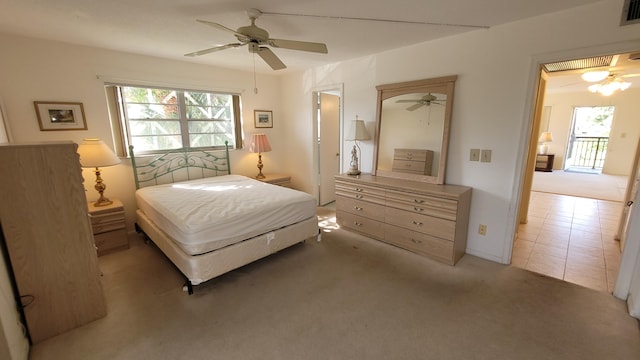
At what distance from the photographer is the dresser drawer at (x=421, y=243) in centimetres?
283

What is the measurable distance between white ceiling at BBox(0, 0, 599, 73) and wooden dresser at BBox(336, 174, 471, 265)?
168cm

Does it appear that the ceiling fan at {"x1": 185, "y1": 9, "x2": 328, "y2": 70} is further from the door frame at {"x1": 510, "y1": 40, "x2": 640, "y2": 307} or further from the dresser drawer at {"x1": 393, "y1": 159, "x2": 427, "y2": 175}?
the door frame at {"x1": 510, "y1": 40, "x2": 640, "y2": 307}

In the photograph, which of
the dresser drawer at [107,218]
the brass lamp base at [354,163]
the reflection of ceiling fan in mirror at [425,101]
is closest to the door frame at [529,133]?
the reflection of ceiling fan in mirror at [425,101]

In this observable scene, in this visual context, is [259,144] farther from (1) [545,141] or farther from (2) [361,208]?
(1) [545,141]

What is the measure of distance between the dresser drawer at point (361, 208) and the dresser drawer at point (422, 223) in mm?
117

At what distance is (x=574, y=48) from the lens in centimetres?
223

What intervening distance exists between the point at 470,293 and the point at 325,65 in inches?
145

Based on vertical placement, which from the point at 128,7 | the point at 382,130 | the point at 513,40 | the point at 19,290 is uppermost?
the point at 128,7

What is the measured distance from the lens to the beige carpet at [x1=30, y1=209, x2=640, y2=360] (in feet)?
5.88

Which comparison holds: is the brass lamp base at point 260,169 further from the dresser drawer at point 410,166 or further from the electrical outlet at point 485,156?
the electrical outlet at point 485,156

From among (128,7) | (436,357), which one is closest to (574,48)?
(436,357)

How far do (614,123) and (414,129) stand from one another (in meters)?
8.28

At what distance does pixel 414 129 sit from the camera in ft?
11.1

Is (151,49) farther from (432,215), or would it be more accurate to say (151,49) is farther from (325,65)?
(432,215)
